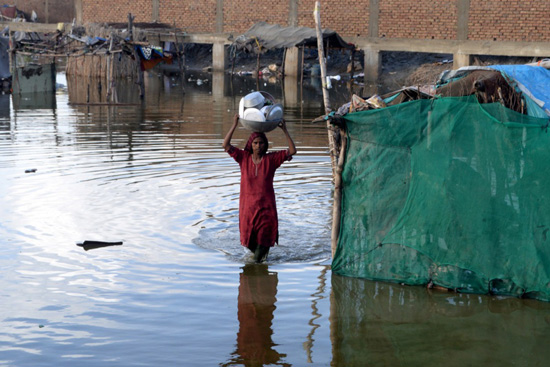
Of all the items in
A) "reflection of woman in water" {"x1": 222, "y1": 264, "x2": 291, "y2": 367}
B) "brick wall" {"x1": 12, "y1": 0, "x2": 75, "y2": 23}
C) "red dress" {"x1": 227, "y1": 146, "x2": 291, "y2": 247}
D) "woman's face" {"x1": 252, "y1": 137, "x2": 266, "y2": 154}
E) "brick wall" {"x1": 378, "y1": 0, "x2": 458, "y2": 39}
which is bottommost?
"reflection of woman in water" {"x1": 222, "y1": 264, "x2": 291, "y2": 367}

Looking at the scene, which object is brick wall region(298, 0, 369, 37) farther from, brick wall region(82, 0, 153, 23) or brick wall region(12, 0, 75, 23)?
brick wall region(12, 0, 75, 23)

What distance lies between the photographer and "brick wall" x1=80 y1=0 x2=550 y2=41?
30.3 m

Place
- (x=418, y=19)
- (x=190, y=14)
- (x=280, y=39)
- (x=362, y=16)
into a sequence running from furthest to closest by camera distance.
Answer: (x=190, y=14), (x=362, y=16), (x=280, y=39), (x=418, y=19)

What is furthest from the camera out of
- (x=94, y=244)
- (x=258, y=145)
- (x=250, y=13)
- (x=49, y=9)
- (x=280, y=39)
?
(x=49, y=9)

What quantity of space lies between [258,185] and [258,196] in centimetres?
10

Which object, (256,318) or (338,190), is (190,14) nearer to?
(338,190)

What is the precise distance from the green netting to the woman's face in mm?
835

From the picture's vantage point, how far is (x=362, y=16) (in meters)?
34.8

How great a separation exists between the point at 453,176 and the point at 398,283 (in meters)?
1.11

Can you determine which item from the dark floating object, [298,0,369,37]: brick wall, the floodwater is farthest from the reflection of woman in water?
[298,0,369,37]: brick wall

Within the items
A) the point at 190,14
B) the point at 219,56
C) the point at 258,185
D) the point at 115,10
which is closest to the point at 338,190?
the point at 258,185

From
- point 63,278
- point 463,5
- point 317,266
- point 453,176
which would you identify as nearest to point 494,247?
point 453,176

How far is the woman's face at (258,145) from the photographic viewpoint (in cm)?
699

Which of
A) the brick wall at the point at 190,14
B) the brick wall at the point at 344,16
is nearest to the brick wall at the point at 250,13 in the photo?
the brick wall at the point at 190,14
